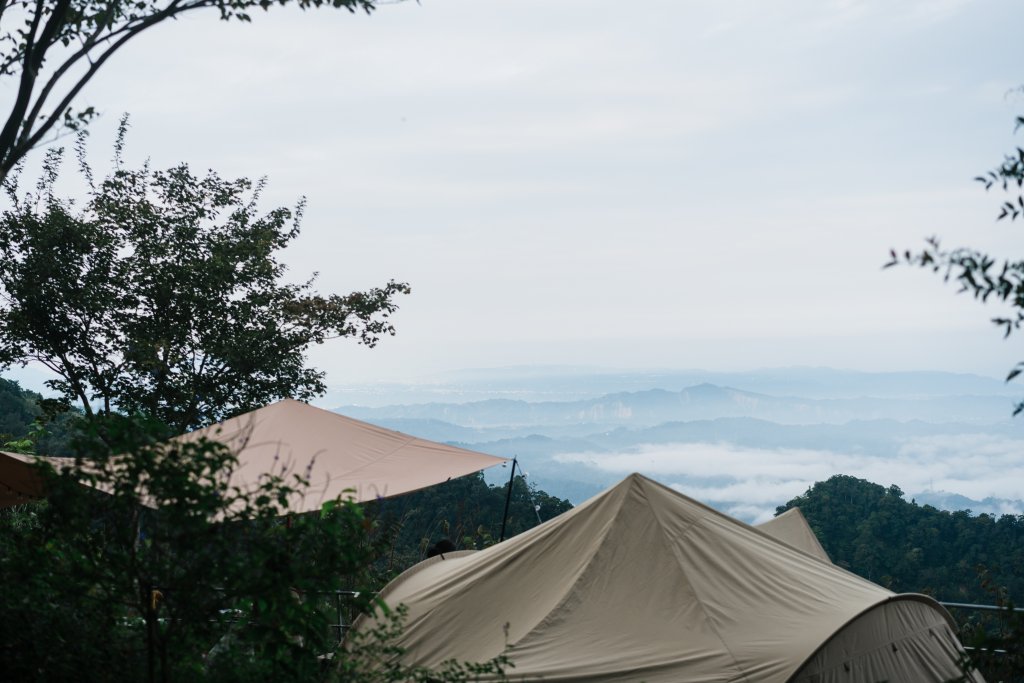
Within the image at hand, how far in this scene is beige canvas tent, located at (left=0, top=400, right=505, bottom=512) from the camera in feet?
23.9

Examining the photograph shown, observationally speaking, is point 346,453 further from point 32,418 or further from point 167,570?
point 32,418

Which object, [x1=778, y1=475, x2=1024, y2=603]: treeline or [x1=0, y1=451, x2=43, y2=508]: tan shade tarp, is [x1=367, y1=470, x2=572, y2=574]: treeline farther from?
[x1=0, y1=451, x2=43, y2=508]: tan shade tarp

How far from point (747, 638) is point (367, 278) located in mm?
11049

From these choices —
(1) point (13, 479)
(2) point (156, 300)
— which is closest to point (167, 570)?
(1) point (13, 479)

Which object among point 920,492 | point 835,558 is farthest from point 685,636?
point 920,492

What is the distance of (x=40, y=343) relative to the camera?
12680 mm

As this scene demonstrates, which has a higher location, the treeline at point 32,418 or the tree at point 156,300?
the tree at point 156,300

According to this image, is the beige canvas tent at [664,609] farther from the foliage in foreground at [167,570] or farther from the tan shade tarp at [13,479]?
the tan shade tarp at [13,479]

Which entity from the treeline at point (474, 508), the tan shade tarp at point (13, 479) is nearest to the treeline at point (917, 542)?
the treeline at point (474, 508)

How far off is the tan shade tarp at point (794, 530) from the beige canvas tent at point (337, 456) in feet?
8.21

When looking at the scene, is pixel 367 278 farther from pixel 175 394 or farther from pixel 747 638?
pixel 747 638

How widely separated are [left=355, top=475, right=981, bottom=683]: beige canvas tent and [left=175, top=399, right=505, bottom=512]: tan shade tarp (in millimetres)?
2316

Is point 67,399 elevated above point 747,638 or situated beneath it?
elevated above

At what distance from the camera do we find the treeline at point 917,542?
14828 mm
